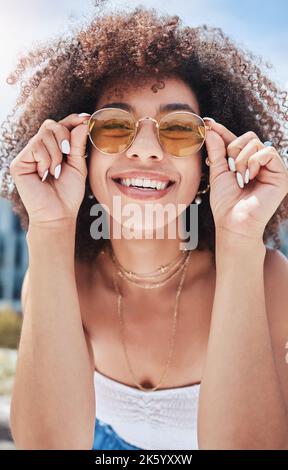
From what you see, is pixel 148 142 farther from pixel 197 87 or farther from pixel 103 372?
pixel 103 372

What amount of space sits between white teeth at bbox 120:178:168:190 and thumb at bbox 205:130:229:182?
203mm

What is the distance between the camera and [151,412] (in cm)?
231

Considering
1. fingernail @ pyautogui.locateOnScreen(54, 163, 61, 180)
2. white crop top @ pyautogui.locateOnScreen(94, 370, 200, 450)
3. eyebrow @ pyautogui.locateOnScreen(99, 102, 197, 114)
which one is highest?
eyebrow @ pyautogui.locateOnScreen(99, 102, 197, 114)

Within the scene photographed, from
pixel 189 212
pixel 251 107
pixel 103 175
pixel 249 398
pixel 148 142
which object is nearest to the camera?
pixel 249 398

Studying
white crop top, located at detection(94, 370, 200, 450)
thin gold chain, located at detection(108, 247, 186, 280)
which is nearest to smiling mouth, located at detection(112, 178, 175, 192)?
thin gold chain, located at detection(108, 247, 186, 280)

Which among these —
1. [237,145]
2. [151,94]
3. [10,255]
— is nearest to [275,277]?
[237,145]

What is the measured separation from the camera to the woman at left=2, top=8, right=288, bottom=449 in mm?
1669

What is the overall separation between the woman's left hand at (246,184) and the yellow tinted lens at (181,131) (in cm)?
4

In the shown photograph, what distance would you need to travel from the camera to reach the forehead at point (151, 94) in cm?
189

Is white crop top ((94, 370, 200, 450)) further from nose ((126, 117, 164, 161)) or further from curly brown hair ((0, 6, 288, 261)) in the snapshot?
nose ((126, 117, 164, 161))

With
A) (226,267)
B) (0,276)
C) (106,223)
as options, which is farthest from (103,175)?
(0,276)

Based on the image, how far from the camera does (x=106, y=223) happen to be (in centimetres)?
239

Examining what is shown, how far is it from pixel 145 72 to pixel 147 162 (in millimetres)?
316
